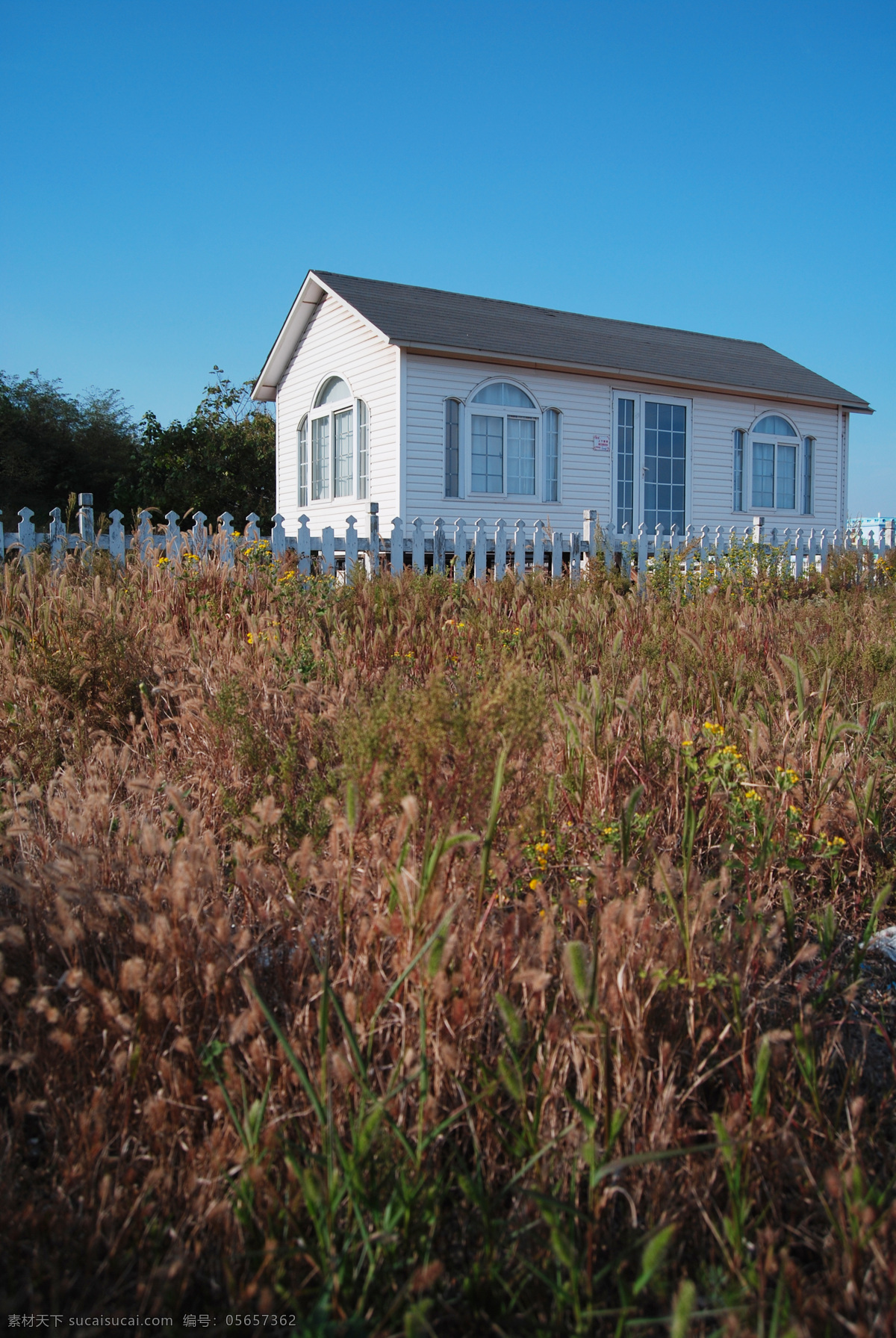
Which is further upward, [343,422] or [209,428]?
[209,428]

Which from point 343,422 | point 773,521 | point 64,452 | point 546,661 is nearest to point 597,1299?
point 546,661

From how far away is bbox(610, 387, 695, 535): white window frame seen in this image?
52.2 feet

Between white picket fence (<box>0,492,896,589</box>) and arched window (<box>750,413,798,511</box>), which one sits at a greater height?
arched window (<box>750,413,798,511</box>)

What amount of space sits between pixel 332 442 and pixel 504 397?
351 centimetres

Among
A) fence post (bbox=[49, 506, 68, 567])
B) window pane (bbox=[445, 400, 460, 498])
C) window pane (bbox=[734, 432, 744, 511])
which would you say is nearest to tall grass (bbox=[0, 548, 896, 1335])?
fence post (bbox=[49, 506, 68, 567])

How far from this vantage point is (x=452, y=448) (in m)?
14.5

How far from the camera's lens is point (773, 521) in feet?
58.0

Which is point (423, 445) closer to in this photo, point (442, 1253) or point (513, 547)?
Answer: point (513, 547)

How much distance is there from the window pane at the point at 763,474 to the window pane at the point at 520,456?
213 inches

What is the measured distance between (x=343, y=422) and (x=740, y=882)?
1477 cm

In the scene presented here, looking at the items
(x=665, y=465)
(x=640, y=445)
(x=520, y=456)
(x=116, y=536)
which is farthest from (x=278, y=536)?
(x=665, y=465)

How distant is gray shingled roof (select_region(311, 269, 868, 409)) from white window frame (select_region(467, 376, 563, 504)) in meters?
0.68

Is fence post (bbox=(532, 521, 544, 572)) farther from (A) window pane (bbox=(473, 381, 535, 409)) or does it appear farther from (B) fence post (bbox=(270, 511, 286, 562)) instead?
(A) window pane (bbox=(473, 381, 535, 409))

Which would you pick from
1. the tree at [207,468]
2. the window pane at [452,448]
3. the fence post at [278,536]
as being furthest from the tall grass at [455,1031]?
the tree at [207,468]
